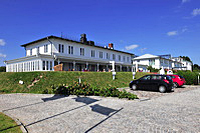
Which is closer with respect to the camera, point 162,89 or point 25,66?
point 162,89

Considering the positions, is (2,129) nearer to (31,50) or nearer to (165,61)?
(31,50)

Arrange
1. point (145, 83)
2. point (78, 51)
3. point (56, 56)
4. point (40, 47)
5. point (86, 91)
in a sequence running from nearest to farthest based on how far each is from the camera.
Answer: point (86, 91), point (145, 83), point (56, 56), point (40, 47), point (78, 51)

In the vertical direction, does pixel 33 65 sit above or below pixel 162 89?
above

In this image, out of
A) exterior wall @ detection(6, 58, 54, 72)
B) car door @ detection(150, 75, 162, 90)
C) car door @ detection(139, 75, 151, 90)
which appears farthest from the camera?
exterior wall @ detection(6, 58, 54, 72)

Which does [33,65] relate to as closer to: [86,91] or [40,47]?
[40,47]

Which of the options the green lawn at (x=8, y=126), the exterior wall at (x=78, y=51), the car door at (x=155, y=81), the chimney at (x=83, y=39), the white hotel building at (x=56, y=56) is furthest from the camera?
the chimney at (x=83, y=39)

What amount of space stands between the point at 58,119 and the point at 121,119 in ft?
7.11

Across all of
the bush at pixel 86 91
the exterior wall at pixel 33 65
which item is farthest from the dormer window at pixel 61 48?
the bush at pixel 86 91

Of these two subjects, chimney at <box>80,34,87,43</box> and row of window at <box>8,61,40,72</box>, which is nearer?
row of window at <box>8,61,40,72</box>

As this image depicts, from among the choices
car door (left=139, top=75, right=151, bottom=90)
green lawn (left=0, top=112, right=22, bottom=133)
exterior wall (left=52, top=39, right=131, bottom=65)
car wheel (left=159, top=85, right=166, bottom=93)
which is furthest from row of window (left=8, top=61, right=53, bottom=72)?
green lawn (left=0, top=112, right=22, bottom=133)

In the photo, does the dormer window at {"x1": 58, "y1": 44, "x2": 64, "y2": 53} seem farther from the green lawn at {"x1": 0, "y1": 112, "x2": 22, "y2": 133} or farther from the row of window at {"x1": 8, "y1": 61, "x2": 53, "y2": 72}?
the green lawn at {"x1": 0, "y1": 112, "x2": 22, "y2": 133}

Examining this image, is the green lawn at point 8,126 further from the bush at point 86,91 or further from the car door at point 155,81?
the car door at point 155,81

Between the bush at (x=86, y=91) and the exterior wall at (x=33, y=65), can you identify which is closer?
the bush at (x=86, y=91)

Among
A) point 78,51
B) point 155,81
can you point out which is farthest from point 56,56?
point 155,81
